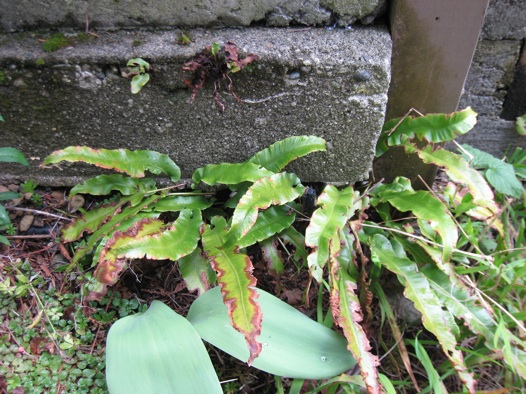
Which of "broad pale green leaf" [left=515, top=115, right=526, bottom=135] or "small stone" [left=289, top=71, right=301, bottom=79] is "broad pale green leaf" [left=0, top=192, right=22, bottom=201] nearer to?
"small stone" [left=289, top=71, right=301, bottom=79]

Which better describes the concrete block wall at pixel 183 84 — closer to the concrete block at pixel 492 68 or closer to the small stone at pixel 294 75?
the small stone at pixel 294 75

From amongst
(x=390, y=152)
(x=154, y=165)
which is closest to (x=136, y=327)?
(x=154, y=165)

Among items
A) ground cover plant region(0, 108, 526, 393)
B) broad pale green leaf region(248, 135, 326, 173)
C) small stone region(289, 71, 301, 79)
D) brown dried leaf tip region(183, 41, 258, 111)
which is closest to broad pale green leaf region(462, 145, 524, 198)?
ground cover plant region(0, 108, 526, 393)

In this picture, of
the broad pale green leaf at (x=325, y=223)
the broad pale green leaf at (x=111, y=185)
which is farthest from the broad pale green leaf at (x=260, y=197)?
the broad pale green leaf at (x=111, y=185)

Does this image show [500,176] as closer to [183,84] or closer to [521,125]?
[521,125]

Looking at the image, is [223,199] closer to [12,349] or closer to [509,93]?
[12,349]
